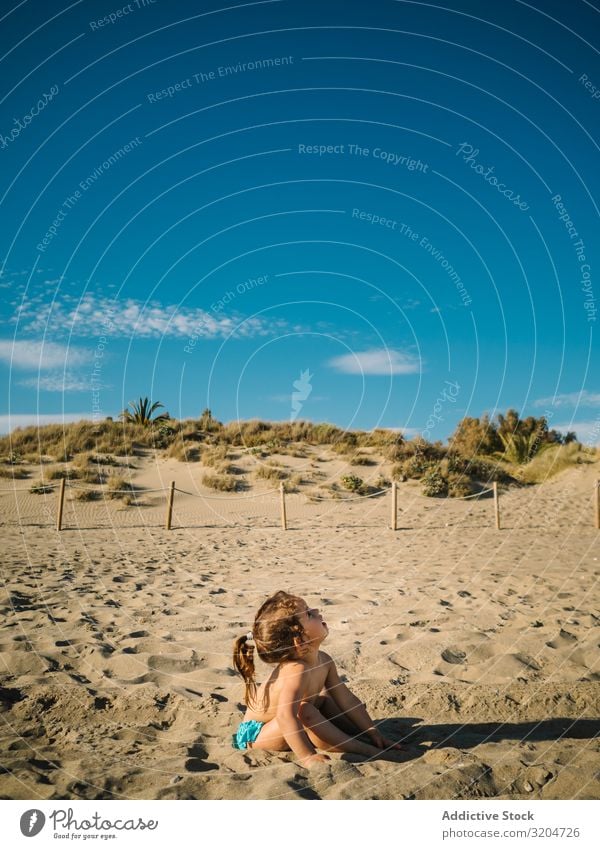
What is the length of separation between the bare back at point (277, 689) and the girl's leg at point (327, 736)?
0.28ft

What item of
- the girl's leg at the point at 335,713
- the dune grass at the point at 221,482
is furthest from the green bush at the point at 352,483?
the girl's leg at the point at 335,713

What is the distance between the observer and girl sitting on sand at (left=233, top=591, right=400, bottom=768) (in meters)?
3.17

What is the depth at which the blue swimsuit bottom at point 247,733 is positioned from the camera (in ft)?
11.4

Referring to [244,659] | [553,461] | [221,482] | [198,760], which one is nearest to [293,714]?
[244,659]

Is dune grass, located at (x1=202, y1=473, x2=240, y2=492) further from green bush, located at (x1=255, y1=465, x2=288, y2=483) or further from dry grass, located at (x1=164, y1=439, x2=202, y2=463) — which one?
dry grass, located at (x1=164, y1=439, x2=202, y2=463)

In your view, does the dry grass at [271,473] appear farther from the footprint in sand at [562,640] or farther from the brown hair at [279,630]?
the brown hair at [279,630]

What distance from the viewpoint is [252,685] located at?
358 centimetres

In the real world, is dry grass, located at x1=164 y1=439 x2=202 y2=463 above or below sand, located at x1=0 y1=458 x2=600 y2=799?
above

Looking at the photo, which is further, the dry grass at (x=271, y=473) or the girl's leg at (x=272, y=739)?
the dry grass at (x=271, y=473)

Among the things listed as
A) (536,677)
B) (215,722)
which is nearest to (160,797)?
(215,722)

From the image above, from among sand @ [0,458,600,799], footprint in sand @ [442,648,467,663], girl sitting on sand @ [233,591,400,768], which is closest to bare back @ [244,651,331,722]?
girl sitting on sand @ [233,591,400,768]

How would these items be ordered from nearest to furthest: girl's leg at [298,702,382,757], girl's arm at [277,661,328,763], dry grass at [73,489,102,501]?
girl's arm at [277,661,328,763] < girl's leg at [298,702,382,757] < dry grass at [73,489,102,501]

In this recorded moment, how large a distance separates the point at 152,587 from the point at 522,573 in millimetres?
5917
